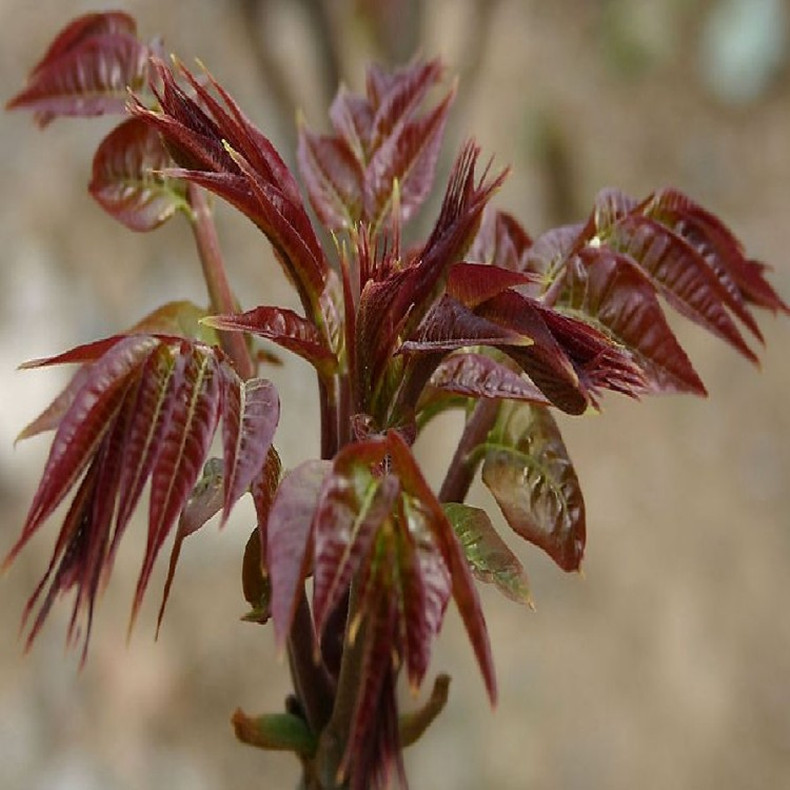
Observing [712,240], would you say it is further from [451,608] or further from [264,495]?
[451,608]

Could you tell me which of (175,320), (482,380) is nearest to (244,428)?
(482,380)

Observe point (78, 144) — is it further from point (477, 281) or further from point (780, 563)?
point (477, 281)

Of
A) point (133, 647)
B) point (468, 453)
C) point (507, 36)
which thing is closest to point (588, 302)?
point (468, 453)

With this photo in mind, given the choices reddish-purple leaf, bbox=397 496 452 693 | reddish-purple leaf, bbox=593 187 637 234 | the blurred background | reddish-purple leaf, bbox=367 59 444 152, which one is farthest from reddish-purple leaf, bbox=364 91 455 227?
the blurred background

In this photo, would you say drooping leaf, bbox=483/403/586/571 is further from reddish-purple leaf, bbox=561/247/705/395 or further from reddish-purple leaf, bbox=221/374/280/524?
reddish-purple leaf, bbox=221/374/280/524

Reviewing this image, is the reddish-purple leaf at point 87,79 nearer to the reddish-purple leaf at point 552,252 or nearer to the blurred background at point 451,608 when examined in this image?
the reddish-purple leaf at point 552,252
